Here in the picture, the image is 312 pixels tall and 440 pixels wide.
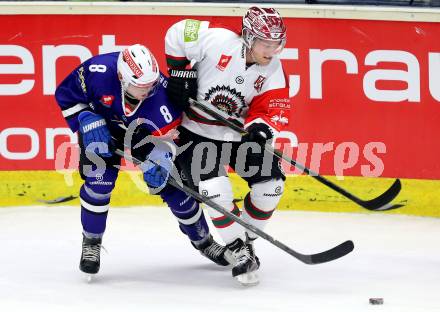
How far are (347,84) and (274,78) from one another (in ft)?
5.76

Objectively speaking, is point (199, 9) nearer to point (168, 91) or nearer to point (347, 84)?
point (347, 84)

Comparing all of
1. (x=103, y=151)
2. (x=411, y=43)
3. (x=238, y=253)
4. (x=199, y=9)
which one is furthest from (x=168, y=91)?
(x=411, y=43)

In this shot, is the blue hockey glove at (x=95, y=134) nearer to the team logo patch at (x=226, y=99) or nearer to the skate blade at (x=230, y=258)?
the team logo patch at (x=226, y=99)

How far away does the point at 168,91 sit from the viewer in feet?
17.0

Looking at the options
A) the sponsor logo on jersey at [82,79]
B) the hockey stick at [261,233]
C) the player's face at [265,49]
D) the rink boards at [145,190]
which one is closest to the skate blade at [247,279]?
Result: the hockey stick at [261,233]

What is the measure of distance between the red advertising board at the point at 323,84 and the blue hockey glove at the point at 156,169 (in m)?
1.91

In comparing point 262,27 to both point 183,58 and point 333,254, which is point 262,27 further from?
point 333,254

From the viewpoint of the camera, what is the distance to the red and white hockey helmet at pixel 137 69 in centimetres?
487

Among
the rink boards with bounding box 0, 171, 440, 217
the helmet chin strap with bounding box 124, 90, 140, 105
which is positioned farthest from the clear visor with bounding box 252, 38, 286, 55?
the rink boards with bounding box 0, 171, 440, 217

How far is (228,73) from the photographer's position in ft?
17.0

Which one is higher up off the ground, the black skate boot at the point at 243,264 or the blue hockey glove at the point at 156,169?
the blue hockey glove at the point at 156,169

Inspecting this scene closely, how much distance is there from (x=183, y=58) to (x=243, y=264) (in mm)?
995

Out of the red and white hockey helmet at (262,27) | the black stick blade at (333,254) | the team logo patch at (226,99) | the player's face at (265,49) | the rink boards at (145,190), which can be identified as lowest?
the rink boards at (145,190)

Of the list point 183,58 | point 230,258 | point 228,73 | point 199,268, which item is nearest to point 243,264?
point 230,258
